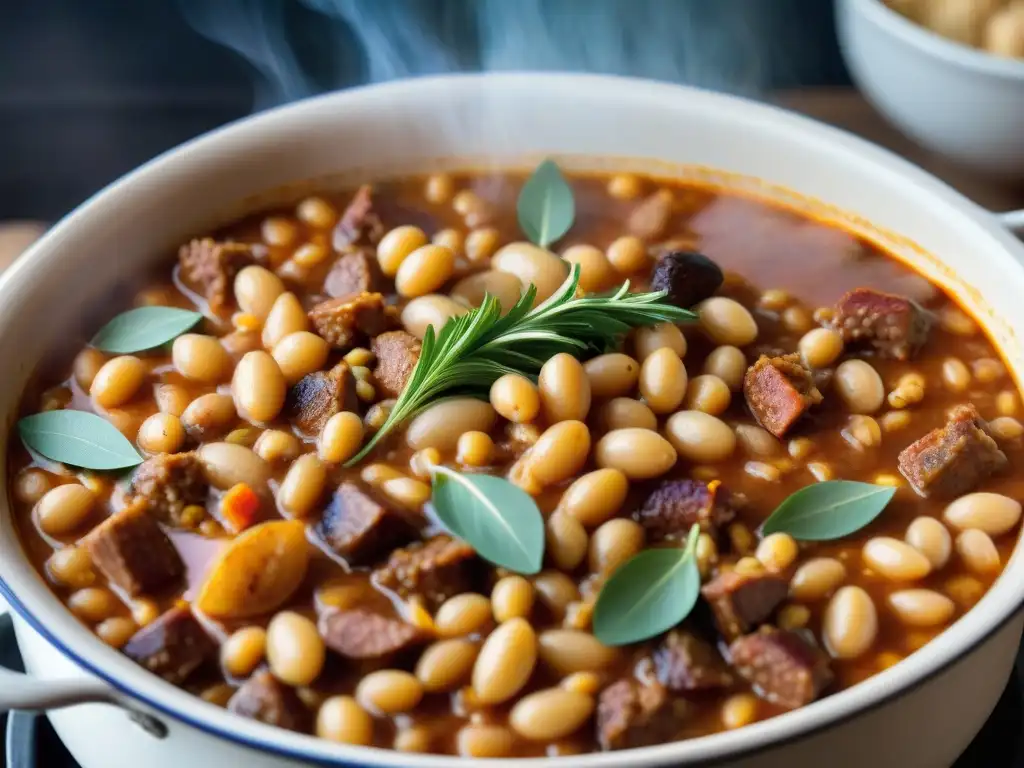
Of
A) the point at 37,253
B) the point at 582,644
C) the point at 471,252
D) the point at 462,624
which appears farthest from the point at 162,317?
the point at 582,644

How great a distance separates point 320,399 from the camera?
2.07 metres

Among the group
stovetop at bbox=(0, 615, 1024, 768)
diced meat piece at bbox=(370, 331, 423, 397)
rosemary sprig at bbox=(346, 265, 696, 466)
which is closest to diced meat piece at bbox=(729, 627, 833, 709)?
stovetop at bbox=(0, 615, 1024, 768)

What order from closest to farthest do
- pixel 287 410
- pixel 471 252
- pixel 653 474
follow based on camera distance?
1. pixel 653 474
2. pixel 287 410
3. pixel 471 252

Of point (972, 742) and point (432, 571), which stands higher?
point (432, 571)

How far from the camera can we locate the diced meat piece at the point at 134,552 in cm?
182

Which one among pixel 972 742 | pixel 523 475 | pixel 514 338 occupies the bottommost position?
pixel 972 742

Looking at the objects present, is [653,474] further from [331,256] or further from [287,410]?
[331,256]

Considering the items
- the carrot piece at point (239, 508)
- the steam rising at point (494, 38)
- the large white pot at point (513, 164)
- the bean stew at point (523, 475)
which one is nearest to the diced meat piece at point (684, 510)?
the bean stew at point (523, 475)

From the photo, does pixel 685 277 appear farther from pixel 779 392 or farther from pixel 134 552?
pixel 134 552

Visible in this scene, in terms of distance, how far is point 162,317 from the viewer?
89.4 inches

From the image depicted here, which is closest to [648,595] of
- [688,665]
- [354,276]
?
[688,665]

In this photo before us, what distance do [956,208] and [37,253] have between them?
1.67 meters

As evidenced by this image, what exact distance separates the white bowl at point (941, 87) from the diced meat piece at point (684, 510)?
1475 mm

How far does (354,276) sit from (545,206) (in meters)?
0.42
